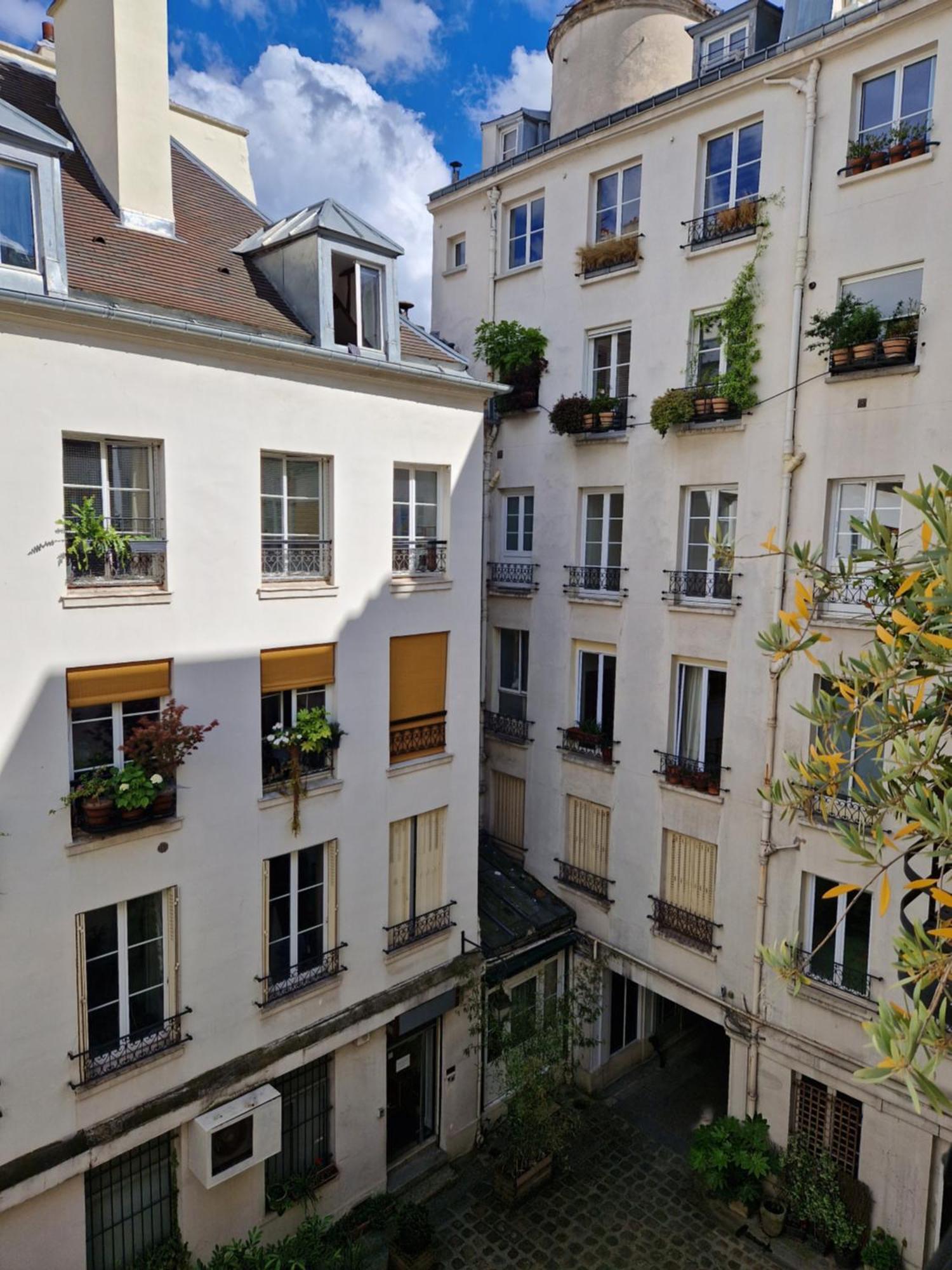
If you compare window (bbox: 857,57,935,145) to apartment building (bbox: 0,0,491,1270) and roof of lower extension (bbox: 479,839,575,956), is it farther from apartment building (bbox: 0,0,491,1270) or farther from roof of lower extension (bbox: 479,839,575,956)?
roof of lower extension (bbox: 479,839,575,956)

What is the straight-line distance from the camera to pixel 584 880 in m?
18.3

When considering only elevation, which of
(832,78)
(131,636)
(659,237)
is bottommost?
(131,636)

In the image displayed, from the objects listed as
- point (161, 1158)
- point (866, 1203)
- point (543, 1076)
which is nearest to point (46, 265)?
point (161, 1158)

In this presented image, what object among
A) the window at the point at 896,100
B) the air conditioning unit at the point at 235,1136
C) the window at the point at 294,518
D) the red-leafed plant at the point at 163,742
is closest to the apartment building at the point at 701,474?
the window at the point at 896,100

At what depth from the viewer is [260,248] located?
45.4ft

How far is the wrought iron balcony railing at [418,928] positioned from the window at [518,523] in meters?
8.19

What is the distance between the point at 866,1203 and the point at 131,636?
14.8 meters

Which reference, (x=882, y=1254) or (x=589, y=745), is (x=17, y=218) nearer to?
(x=589, y=745)

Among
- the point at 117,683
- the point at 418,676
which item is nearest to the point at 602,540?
the point at 418,676

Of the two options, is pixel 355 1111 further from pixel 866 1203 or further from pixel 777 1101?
pixel 866 1203

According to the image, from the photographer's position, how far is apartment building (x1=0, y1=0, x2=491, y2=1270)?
1036cm

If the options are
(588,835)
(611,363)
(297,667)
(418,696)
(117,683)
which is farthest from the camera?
(588,835)

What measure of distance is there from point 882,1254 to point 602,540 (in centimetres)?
1325

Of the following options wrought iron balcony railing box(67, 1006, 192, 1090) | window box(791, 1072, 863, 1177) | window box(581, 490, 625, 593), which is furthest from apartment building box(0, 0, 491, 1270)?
window box(791, 1072, 863, 1177)
